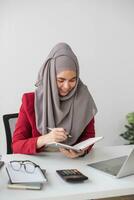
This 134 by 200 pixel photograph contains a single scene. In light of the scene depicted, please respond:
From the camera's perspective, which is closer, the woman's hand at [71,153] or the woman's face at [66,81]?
the woman's hand at [71,153]

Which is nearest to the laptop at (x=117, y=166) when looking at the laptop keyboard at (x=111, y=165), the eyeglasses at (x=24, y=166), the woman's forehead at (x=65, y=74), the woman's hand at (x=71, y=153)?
the laptop keyboard at (x=111, y=165)

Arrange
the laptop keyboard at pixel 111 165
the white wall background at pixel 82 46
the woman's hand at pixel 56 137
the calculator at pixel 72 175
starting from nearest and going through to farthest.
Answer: the calculator at pixel 72 175 → the laptop keyboard at pixel 111 165 → the woman's hand at pixel 56 137 → the white wall background at pixel 82 46

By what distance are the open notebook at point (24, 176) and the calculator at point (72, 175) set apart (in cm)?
8

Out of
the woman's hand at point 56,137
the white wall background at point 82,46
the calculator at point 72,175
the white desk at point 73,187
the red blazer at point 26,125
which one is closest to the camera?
the white desk at point 73,187

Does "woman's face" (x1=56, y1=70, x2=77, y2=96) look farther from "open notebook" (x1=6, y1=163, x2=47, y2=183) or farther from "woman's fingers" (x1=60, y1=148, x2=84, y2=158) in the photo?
"open notebook" (x1=6, y1=163, x2=47, y2=183)

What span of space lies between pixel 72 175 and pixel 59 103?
2.06 ft

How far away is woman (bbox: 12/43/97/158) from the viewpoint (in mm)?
1691

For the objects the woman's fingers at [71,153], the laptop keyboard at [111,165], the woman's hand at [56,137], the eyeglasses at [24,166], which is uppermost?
the woman's hand at [56,137]

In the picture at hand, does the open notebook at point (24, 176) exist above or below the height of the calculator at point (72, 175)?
above

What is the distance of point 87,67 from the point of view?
123 inches

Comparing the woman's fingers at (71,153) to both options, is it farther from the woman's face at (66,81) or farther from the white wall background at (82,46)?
the white wall background at (82,46)

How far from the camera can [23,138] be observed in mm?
1686

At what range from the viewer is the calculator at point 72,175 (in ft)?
3.70

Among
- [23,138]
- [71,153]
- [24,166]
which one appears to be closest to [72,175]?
[24,166]
